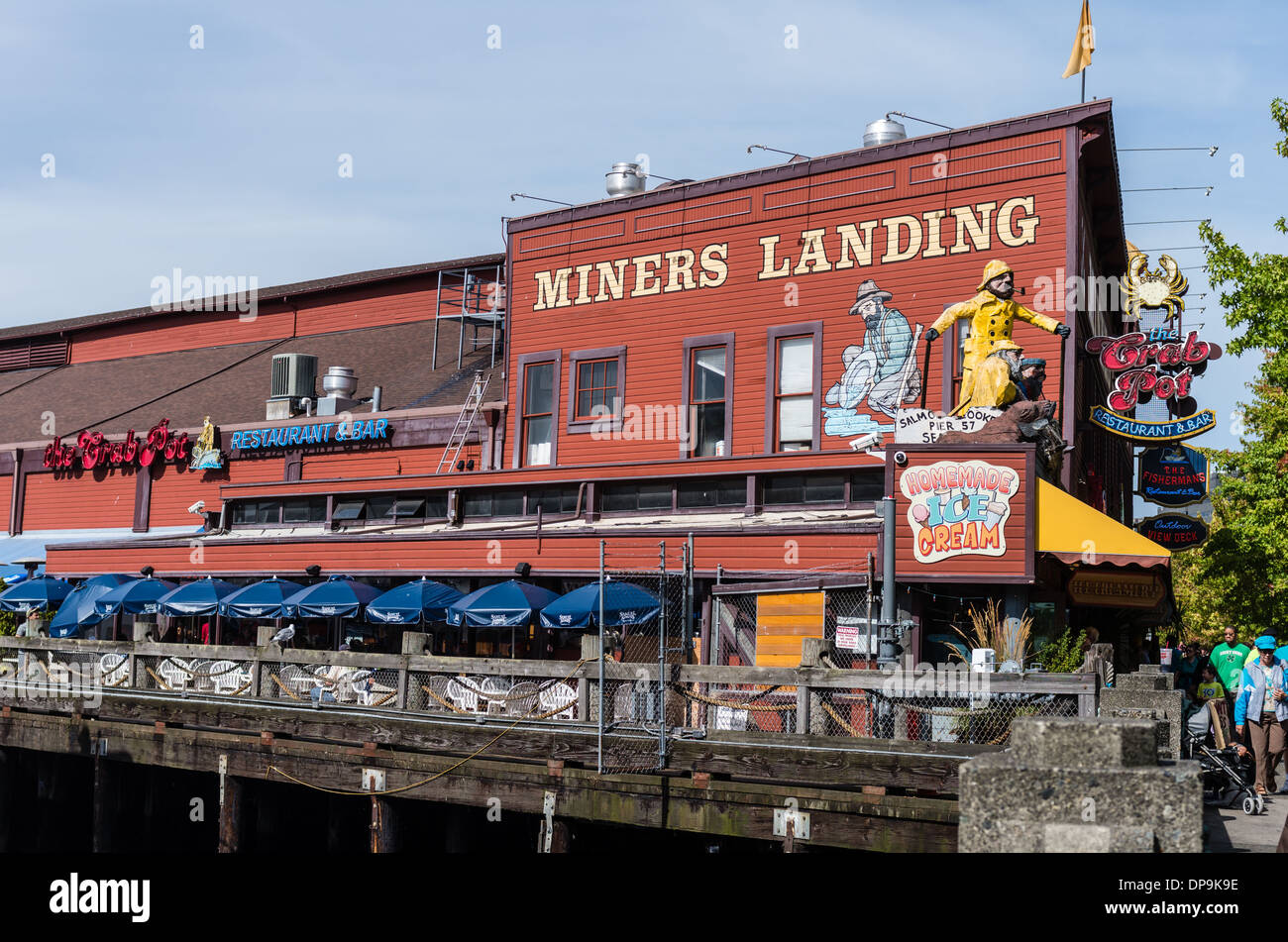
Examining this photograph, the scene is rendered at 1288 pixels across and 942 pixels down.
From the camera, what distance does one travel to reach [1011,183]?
83.9 ft

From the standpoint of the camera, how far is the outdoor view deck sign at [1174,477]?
104 ft

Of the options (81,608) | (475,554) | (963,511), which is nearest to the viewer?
(963,511)

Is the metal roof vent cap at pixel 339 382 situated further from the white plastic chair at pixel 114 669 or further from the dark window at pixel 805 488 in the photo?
the dark window at pixel 805 488

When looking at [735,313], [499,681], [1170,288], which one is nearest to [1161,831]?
[499,681]

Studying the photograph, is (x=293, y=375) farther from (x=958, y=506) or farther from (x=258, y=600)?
(x=958, y=506)

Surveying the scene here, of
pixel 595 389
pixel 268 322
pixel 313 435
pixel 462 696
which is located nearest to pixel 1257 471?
pixel 595 389

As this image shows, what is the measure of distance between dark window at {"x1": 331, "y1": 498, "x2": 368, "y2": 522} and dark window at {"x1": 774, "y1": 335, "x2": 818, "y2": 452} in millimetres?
9917

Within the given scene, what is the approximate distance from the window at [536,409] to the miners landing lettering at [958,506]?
503 inches

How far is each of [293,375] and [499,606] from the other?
18099 mm

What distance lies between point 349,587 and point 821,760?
47.0ft

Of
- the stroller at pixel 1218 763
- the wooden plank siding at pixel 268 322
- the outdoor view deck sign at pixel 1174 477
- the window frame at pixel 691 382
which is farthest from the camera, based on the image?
the wooden plank siding at pixel 268 322

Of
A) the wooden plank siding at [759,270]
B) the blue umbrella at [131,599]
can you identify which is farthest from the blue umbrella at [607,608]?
the blue umbrella at [131,599]

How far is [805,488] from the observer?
81.0 ft

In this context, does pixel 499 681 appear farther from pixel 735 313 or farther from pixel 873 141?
pixel 873 141
